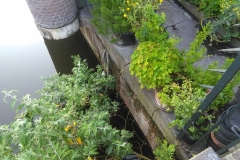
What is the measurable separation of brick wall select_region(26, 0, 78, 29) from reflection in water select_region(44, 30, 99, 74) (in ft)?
4.22

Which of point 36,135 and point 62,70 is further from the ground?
point 36,135

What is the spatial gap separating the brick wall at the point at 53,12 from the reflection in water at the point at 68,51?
129 cm

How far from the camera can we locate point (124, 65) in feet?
11.1

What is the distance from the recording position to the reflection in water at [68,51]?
5.40 meters

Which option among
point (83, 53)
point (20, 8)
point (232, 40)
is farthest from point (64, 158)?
point (20, 8)

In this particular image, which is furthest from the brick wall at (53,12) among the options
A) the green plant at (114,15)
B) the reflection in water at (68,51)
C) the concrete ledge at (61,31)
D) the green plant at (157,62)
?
the green plant at (157,62)

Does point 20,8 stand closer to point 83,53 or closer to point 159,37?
point 83,53

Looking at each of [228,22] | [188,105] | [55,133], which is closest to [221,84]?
[188,105]

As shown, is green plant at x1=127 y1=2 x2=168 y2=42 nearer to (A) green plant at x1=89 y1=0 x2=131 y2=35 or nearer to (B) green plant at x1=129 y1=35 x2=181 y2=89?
(B) green plant at x1=129 y1=35 x2=181 y2=89

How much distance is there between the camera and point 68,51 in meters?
5.61

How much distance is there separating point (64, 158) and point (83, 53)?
3.67 meters

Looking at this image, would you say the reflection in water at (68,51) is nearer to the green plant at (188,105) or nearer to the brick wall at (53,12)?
the brick wall at (53,12)

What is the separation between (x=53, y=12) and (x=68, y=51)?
169 cm

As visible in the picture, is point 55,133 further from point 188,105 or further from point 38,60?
point 38,60
